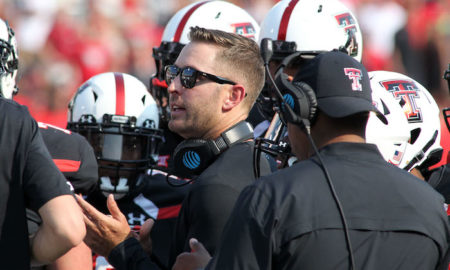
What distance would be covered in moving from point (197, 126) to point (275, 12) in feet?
6.72

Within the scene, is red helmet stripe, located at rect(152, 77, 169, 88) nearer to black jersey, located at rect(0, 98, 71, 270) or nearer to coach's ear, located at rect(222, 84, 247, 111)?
coach's ear, located at rect(222, 84, 247, 111)

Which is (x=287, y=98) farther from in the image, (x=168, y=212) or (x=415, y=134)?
(x=168, y=212)

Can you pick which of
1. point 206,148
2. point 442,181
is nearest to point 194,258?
point 206,148

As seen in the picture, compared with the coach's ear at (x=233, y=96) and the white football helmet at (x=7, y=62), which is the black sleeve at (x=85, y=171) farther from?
the coach's ear at (x=233, y=96)

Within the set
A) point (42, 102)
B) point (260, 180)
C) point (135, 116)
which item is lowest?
point (42, 102)

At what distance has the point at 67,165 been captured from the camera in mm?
3504

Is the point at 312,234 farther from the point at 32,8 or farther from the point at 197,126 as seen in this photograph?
the point at 32,8

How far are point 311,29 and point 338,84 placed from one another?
2526mm

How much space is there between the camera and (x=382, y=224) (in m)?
2.31

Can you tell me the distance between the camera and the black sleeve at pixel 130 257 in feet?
9.83

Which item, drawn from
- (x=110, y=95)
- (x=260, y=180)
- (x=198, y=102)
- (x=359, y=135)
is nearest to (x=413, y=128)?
(x=198, y=102)

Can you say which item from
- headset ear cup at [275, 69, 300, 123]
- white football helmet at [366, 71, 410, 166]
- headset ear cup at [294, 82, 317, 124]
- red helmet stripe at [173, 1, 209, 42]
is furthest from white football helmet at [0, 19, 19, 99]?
red helmet stripe at [173, 1, 209, 42]

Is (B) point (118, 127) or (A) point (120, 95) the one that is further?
(A) point (120, 95)

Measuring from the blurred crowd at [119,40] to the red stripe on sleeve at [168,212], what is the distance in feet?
17.0
